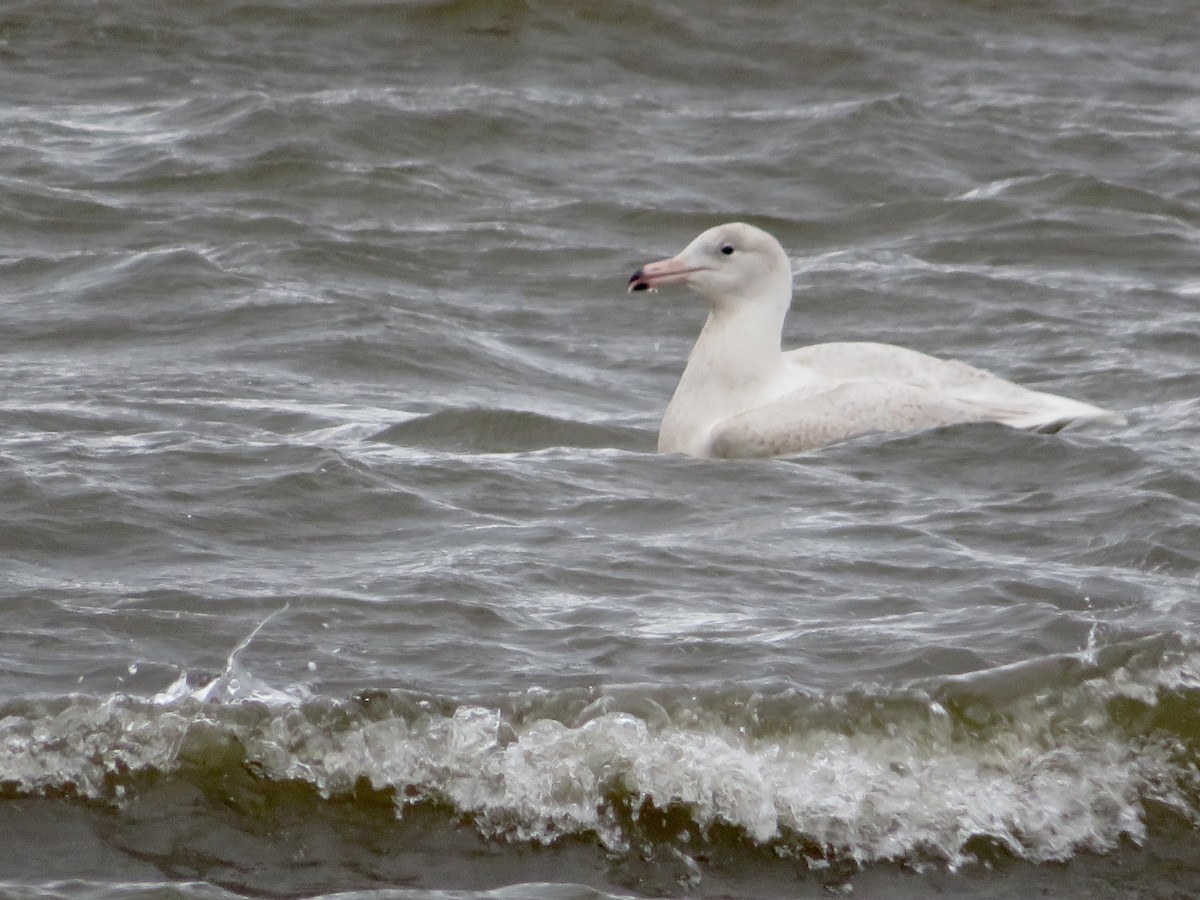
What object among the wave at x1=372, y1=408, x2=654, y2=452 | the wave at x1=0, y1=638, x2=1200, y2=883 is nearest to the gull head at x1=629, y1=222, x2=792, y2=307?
the wave at x1=372, y1=408, x2=654, y2=452

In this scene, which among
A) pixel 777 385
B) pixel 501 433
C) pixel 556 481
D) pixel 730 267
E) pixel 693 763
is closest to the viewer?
pixel 693 763

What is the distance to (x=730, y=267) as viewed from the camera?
29.5 feet

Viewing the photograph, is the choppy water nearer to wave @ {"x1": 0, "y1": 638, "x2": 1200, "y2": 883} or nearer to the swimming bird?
wave @ {"x1": 0, "y1": 638, "x2": 1200, "y2": 883}

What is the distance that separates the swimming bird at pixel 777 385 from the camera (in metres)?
8.44

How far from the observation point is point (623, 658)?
5859 mm

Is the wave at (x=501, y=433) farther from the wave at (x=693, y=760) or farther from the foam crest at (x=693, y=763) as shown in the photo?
the foam crest at (x=693, y=763)

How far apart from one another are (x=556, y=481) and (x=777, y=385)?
134 cm

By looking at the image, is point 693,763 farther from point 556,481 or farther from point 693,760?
point 556,481

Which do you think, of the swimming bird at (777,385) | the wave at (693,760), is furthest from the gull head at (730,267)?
the wave at (693,760)

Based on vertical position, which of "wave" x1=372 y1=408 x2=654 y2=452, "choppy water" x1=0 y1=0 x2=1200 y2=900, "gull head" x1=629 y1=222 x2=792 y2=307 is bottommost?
"wave" x1=372 y1=408 x2=654 y2=452

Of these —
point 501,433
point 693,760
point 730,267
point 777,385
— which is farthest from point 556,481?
point 693,760

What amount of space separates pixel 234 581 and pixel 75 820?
148cm

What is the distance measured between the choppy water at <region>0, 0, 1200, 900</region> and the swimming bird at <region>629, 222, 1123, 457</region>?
16cm

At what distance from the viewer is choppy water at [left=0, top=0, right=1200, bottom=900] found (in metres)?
5.12
